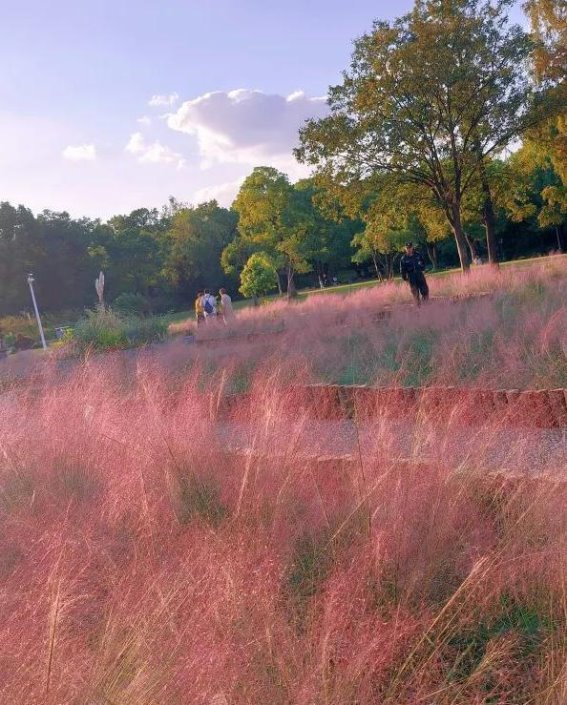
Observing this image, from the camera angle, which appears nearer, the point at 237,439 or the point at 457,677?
the point at 457,677

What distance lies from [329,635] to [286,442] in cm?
199

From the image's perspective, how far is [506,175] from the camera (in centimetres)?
2247

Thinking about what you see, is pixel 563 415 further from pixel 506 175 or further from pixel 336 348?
pixel 506 175

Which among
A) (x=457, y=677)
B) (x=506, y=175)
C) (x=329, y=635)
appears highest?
(x=506, y=175)

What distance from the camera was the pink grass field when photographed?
2025 mm

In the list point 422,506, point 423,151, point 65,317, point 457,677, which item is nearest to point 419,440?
point 422,506

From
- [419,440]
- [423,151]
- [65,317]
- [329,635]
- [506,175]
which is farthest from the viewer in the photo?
[65,317]

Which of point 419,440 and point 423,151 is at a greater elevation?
point 423,151

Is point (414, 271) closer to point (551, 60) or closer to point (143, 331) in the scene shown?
point (143, 331)

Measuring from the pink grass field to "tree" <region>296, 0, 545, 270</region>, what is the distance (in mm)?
16185

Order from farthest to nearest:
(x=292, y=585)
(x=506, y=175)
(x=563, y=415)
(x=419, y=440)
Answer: (x=506, y=175) → (x=563, y=415) → (x=419, y=440) → (x=292, y=585)

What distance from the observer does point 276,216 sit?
40.0 m

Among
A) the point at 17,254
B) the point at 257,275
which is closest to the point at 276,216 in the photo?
the point at 257,275

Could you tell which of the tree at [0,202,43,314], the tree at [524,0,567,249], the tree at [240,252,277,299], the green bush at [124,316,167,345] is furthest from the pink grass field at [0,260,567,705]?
the tree at [0,202,43,314]
